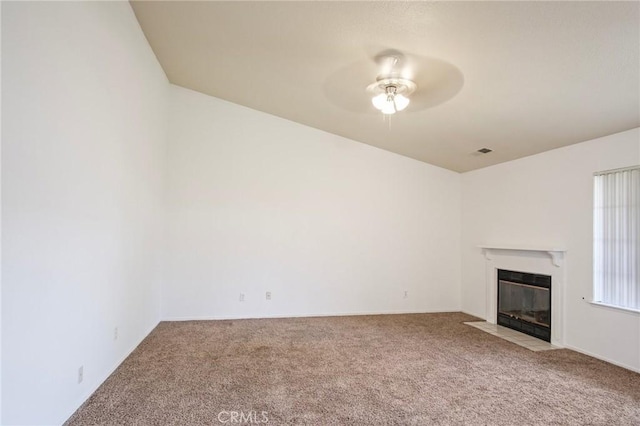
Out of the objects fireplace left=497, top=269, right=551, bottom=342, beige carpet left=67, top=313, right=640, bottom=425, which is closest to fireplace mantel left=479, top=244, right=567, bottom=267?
fireplace left=497, top=269, right=551, bottom=342

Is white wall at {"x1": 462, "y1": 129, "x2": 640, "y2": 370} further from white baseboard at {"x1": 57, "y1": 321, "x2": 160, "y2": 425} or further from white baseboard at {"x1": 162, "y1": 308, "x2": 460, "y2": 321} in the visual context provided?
white baseboard at {"x1": 57, "y1": 321, "x2": 160, "y2": 425}

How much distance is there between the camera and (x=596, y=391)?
9.81ft

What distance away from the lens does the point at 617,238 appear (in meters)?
3.73

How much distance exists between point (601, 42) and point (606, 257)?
98.9 inches

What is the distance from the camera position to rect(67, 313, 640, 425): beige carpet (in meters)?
2.48

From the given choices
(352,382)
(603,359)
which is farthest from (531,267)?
(352,382)

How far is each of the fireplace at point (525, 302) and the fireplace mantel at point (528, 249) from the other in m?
0.28

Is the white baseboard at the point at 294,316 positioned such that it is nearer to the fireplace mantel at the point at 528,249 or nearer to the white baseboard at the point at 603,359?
the fireplace mantel at the point at 528,249

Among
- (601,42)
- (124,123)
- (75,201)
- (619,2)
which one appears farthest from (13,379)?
(601,42)

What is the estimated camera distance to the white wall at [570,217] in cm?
363

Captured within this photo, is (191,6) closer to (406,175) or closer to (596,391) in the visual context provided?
(406,175)

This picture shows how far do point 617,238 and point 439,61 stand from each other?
9.11ft

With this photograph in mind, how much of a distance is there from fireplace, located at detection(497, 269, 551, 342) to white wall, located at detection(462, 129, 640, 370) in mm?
310

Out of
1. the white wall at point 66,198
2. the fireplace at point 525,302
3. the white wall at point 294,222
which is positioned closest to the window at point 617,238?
the fireplace at point 525,302
